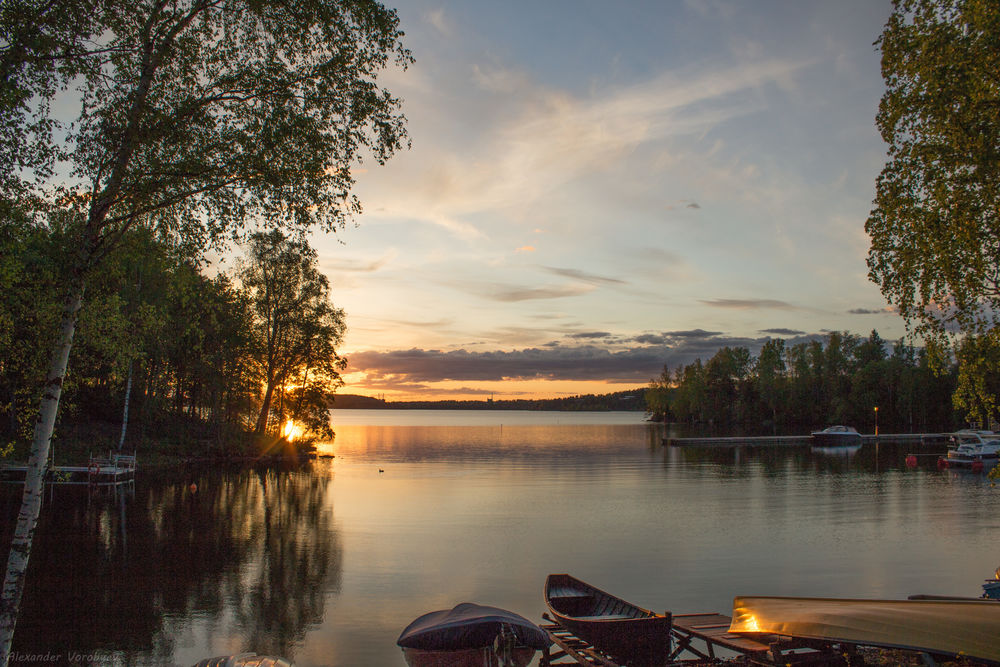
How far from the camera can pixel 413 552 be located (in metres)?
23.2

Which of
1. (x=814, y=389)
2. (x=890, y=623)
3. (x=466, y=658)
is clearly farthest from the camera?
(x=814, y=389)

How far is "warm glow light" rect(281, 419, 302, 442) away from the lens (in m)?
62.7

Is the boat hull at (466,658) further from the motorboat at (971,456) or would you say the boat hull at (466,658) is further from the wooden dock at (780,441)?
the wooden dock at (780,441)

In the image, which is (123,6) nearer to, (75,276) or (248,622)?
(75,276)

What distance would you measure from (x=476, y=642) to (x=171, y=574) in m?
11.7

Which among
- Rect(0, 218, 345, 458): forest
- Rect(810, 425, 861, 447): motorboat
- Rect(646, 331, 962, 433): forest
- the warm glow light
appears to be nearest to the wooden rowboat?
Rect(0, 218, 345, 458): forest

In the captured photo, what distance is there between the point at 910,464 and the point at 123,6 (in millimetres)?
63368

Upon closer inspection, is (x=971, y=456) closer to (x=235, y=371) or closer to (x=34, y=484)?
(x=235, y=371)

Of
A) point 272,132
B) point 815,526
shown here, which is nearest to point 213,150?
point 272,132

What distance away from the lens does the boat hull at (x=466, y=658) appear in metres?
10.4

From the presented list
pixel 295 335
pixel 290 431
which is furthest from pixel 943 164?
pixel 290 431

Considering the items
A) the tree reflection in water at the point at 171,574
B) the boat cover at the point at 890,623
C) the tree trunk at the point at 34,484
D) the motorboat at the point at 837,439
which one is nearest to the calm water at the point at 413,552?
the tree reflection in water at the point at 171,574

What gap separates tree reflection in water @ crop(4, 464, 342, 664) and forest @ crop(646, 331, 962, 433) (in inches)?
4600

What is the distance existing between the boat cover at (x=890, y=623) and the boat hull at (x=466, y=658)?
376 cm
